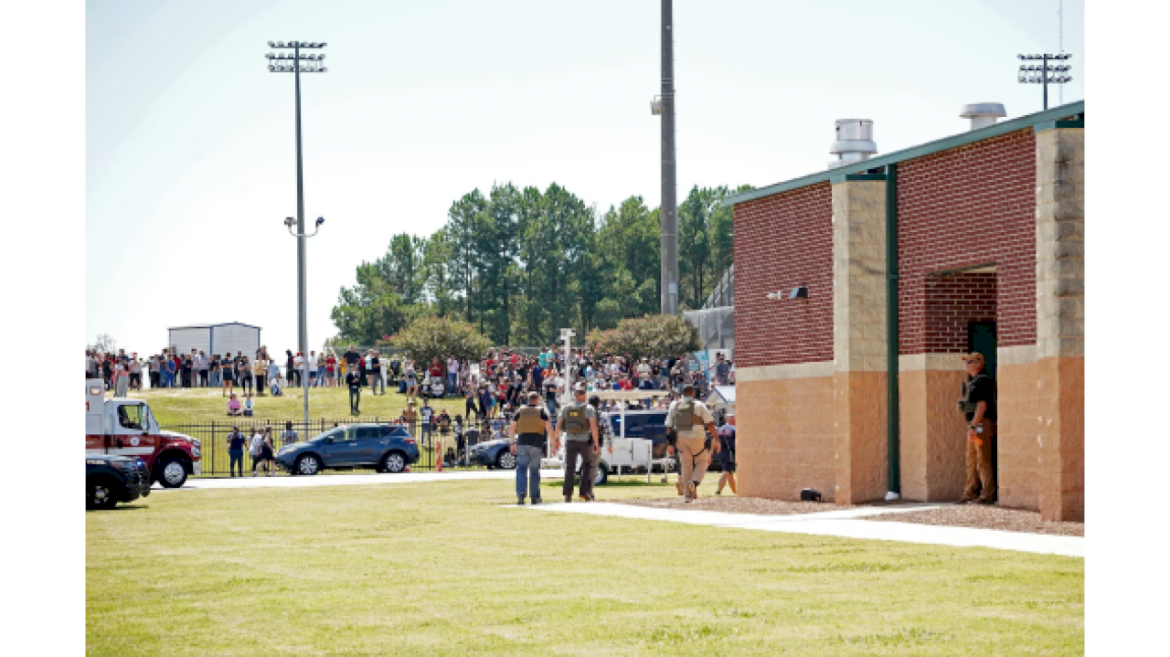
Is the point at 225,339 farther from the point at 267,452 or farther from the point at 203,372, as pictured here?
the point at 267,452

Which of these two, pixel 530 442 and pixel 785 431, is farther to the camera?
pixel 530 442

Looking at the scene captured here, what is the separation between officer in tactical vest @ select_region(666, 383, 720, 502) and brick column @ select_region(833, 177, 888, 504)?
2.59m

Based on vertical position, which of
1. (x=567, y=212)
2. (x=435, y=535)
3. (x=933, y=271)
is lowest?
(x=435, y=535)

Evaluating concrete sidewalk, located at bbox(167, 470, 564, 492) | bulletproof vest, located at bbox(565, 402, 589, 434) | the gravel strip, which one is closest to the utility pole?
concrete sidewalk, located at bbox(167, 470, 564, 492)

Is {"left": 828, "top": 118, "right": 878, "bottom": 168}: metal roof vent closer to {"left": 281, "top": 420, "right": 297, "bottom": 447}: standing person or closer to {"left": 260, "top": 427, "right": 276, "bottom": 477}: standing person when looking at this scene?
{"left": 260, "top": 427, "right": 276, "bottom": 477}: standing person

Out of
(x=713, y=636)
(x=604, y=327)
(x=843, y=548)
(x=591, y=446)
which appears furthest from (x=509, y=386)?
(x=604, y=327)

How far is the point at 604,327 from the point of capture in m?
103

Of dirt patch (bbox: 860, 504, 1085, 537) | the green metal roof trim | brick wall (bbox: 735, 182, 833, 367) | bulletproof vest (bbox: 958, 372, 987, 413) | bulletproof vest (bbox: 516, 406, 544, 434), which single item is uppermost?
the green metal roof trim

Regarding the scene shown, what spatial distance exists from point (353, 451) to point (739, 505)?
65.7 feet

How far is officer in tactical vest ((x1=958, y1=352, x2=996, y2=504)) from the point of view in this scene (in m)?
19.0

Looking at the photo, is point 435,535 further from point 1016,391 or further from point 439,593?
point 1016,391

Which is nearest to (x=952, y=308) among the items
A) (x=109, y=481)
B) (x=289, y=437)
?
(x=109, y=481)

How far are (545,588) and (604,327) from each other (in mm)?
91677

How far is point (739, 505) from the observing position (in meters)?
21.6
